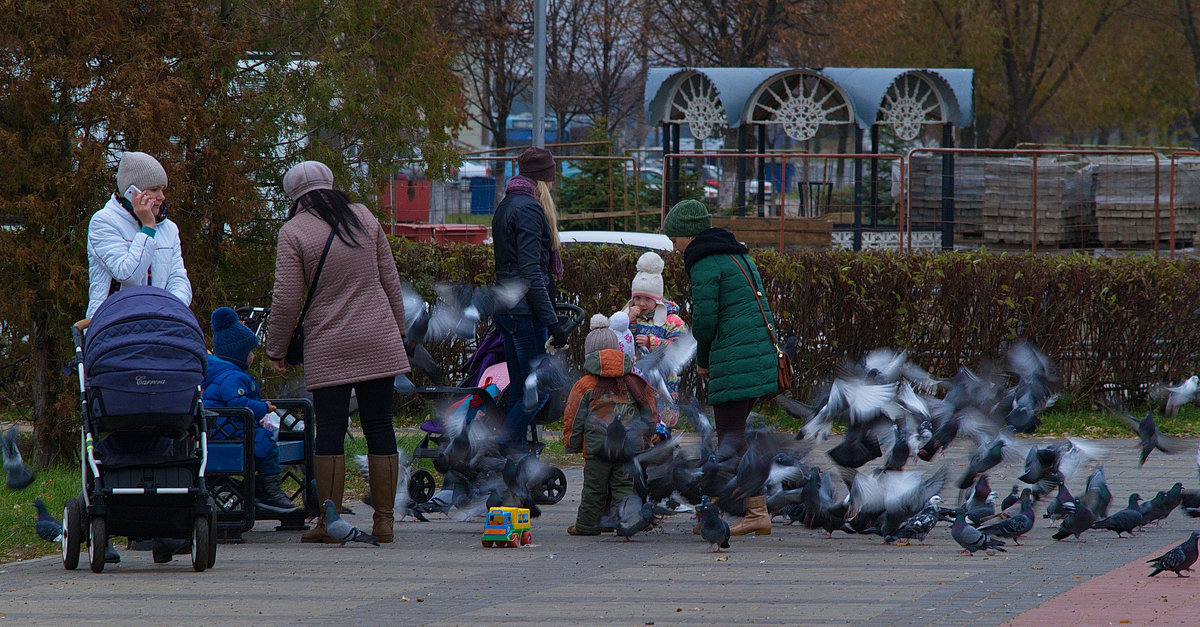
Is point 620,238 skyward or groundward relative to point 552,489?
skyward

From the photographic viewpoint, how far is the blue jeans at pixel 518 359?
25.7 ft

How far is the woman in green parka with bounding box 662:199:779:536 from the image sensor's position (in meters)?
7.09

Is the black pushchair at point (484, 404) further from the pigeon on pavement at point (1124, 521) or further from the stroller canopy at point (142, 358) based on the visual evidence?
the pigeon on pavement at point (1124, 521)

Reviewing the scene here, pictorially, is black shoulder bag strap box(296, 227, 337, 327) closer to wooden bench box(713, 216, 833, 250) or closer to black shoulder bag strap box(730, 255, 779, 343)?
black shoulder bag strap box(730, 255, 779, 343)

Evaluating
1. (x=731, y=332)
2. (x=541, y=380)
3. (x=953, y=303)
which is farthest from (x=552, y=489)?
(x=953, y=303)

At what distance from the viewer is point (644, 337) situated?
841 cm

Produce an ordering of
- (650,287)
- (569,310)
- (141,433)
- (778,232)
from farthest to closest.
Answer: (778,232), (569,310), (650,287), (141,433)

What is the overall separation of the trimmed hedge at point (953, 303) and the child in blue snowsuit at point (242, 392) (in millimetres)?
4471

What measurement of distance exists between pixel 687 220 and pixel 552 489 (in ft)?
6.80

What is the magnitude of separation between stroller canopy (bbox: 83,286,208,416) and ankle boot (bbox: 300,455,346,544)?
84cm

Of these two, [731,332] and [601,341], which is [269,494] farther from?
[731,332]

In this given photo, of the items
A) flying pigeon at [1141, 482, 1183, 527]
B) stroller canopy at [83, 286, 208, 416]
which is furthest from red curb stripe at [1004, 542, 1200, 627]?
stroller canopy at [83, 286, 208, 416]

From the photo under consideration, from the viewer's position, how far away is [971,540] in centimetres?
661

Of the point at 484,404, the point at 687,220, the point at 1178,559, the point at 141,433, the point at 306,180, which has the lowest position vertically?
the point at 1178,559
